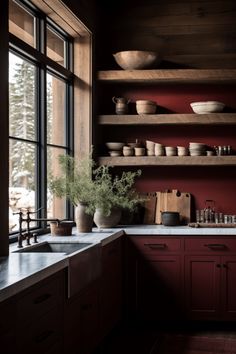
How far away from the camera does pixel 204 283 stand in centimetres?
547

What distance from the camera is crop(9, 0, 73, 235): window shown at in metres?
4.59

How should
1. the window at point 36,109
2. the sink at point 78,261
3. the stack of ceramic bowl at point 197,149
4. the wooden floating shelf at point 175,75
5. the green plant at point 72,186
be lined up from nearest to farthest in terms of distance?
the sink at point 78,261 → the window at point 36,109 → the green plant at point 72,186 → the wooden floating shelf at point 175,75 → the stack of ceramic bowl at point 197,149

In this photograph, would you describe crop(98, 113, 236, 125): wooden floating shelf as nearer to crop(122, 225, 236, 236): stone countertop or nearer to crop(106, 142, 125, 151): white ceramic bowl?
crop(106, 142, 125, 151): white ceramic bowl

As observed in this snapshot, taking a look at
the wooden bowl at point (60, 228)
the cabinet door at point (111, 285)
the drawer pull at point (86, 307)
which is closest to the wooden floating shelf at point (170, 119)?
the cabinet door at point (111, 285)

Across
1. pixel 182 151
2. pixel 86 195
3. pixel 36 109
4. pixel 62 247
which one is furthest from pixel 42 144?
pixel 182 151

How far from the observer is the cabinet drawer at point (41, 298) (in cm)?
290

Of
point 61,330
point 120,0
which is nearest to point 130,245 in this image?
point 61,330

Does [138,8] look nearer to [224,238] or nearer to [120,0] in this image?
[120,0]

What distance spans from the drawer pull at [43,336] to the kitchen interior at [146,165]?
0.28m

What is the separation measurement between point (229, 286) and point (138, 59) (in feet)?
7.42

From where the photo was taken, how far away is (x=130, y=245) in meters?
5.54

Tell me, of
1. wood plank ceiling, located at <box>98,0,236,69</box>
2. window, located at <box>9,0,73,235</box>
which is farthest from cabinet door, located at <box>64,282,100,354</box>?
wood plank ceiling, located at <box>98,0,236,69</box>

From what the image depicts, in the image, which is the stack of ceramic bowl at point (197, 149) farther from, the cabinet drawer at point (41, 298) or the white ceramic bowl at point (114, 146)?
the cabinet drawer at point (41, 298)

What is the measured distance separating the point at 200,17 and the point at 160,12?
0.40 meters
